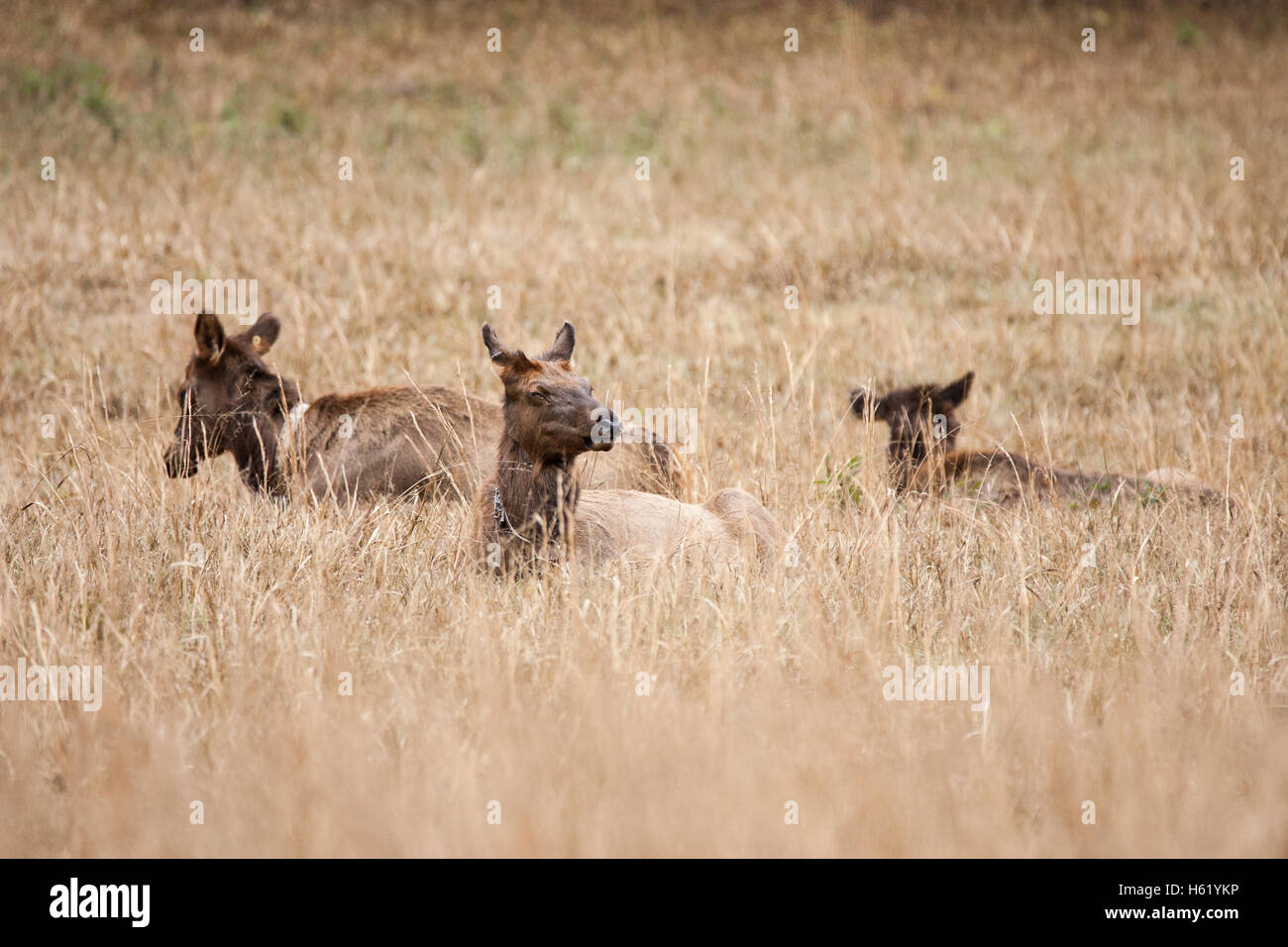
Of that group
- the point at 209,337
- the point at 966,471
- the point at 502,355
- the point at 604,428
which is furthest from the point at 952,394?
the point at 209,337

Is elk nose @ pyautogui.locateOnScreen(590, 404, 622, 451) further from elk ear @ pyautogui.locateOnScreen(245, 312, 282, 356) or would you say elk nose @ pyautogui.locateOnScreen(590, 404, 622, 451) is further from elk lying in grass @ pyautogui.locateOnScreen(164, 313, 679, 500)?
elk ear @ pyautogui.locateOnScreen(245, 312, 282, 356)

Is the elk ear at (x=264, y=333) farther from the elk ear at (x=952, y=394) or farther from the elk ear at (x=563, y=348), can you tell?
the elk ear at (x=952, y=394)

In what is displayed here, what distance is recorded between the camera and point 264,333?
841 cm

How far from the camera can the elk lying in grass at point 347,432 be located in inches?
314

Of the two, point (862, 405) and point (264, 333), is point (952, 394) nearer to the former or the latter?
point (862, 405)

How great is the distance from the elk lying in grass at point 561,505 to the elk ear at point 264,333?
8.39 ft

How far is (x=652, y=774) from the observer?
4.29m

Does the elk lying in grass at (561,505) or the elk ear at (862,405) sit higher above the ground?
the elk ear at (862,405)

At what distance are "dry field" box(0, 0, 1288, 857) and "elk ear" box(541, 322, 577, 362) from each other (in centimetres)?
110

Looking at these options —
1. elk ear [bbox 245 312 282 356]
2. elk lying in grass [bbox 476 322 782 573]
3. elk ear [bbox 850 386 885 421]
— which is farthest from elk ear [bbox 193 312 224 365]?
elk ear [bbox 850 386 885 421]

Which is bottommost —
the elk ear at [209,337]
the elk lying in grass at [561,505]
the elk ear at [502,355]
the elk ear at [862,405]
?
the elk lying in grass at [561,505]

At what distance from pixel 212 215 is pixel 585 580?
11.6 m

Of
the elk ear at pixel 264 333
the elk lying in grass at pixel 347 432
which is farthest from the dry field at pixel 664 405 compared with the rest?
the elk ear at pixel 264 333
